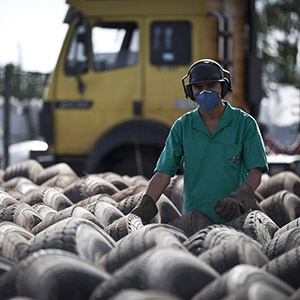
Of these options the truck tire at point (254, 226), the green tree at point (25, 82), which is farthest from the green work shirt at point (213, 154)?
the green tree at point (25, 82)

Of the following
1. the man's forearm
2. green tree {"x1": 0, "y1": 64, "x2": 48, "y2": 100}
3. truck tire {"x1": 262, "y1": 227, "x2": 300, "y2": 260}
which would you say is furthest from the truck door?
truck tire {"x1": 262, "y1": 227, "x2": 300, "y2": 260}

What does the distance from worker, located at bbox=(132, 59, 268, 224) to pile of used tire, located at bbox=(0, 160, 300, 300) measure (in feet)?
0.59

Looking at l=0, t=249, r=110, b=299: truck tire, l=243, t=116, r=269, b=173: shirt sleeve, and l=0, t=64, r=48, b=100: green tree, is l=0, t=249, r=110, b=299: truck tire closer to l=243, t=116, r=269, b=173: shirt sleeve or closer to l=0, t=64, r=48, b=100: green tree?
l=243, t=116, r=269, b=173: shirt sleeve

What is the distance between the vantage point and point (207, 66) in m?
4.59

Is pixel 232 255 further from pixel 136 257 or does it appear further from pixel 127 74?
pixel 127 74

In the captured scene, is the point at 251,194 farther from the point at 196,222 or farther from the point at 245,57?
the point at 245,57

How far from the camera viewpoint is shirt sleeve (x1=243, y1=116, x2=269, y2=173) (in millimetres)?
4617


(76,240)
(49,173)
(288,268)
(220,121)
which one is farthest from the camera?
(49,173)

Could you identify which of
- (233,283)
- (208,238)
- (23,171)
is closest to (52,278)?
(233,283)

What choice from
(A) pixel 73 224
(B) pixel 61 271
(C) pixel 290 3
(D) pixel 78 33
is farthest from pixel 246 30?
(C) pixel 290 3

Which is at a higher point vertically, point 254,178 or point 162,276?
point 254,178

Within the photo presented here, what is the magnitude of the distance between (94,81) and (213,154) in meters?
4.69

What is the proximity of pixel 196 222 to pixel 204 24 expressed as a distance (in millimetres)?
4687

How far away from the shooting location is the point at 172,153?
188 inches
